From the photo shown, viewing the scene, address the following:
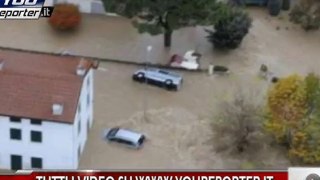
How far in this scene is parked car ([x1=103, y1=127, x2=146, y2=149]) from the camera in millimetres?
40969

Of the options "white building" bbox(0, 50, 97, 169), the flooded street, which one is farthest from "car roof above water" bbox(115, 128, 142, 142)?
"white building" bbox(0, 50, 97, 169)

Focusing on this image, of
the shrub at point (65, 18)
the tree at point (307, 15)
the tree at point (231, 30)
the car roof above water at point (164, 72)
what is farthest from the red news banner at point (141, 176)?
the tree at point (307, 15)

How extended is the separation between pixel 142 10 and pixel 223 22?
19.7ft

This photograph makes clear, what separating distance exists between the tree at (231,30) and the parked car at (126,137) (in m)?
11.8

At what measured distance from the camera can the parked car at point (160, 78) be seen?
46312 millimetres

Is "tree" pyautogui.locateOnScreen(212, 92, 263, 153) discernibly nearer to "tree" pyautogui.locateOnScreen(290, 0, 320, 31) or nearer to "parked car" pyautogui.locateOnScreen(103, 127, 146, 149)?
"parked car" pyautogui.locateOnScreen(103, 127, 146, 149)

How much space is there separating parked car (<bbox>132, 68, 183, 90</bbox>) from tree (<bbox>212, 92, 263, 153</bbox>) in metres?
5.90

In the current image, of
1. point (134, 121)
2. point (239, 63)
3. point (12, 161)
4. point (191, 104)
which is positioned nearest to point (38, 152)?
point (12, 161)

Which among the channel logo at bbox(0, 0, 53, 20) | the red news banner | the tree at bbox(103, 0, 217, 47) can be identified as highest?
the tree at bbox(103, 0, 217, 47)

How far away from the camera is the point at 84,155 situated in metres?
40.5

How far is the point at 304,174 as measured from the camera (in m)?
6.67

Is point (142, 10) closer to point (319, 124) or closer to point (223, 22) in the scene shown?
point (223, 22)

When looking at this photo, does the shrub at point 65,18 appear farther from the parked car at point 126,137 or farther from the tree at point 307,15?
the tree at point 307,15

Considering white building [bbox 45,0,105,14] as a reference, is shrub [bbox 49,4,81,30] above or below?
below
